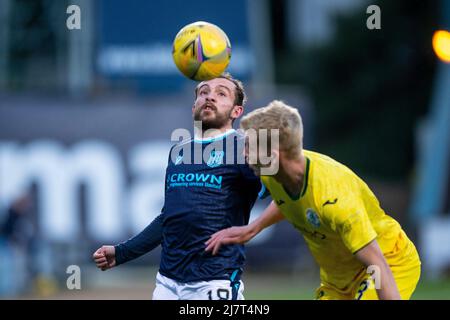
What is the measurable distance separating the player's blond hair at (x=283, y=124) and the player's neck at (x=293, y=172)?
6cm

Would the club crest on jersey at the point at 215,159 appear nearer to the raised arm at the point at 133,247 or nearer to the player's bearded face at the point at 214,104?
the player's bearded face at the point at 214,104

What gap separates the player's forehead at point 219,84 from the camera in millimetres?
7603

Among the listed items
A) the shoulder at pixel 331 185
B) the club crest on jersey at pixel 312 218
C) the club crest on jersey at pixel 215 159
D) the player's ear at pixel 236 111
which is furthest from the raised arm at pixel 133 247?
the shoulder at pixel 331 185

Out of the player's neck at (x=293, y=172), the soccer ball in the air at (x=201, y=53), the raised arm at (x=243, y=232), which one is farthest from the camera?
the soccer ball in the air at (x=201, y=53)

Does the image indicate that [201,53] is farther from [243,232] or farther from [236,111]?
[243,232]

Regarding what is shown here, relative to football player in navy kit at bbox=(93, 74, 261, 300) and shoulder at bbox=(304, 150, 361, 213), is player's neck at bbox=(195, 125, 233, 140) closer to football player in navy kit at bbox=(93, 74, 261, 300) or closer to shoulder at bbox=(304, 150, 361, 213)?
football player in navy kit at bbox=(93, 74, 261, 300)

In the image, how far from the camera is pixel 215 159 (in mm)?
7387

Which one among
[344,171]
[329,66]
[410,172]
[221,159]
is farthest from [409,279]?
[329,66]

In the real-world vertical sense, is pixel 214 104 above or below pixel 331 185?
above

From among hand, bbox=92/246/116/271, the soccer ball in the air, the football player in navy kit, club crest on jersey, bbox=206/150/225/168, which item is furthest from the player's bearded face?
hand, bbox=92/246/116/271

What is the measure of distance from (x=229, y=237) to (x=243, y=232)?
0.39ft

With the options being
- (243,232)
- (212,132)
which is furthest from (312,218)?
(212,132)

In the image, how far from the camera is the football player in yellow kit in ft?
20.7
